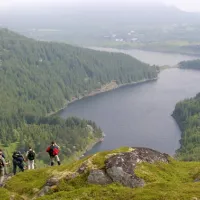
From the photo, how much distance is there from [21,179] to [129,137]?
154m

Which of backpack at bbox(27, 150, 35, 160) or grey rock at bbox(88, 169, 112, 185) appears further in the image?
backpack at bbox(27, 150, 35, 160)

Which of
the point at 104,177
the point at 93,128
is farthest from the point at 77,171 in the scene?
the point at 93,128

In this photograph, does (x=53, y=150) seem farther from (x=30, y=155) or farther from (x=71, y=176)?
(x=71, y=176)

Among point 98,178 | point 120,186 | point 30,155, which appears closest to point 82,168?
point 98,178

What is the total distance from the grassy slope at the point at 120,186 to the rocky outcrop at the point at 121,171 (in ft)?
1.72

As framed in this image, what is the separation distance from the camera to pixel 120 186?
26391 millimetres

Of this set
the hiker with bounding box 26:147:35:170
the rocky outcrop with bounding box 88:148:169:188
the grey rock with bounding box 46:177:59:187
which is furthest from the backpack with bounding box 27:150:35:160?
the rocky outcrop with bounding box 88:148:169:188

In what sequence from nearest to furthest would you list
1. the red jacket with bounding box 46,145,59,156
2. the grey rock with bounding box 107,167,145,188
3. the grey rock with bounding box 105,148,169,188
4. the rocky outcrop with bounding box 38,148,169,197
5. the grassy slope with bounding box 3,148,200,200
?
1. the grassy slope with bounding box 3,148,200,200
2. the grey rock with bounding box 107,167,145,188
3. the grey rock with bounding box 105,148,169,188
4. the rocky outcrop with bounding box 38,148,169,197
5. the red jacket with bounding box 46,145,59,156

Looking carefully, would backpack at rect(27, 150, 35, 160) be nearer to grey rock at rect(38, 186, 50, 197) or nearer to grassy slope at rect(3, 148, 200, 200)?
grassy slope at rect(3, 148, 200, 200)

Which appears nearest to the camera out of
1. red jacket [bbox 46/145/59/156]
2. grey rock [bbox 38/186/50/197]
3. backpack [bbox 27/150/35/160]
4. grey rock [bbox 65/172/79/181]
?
grey rock [bbox 38/186/50/197]

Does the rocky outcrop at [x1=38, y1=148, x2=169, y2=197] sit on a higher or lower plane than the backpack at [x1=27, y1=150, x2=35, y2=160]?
higher

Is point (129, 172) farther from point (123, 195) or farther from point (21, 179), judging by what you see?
point (21, 179)

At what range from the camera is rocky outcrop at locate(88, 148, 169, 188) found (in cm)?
2688

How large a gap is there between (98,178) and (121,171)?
72.1 inches
